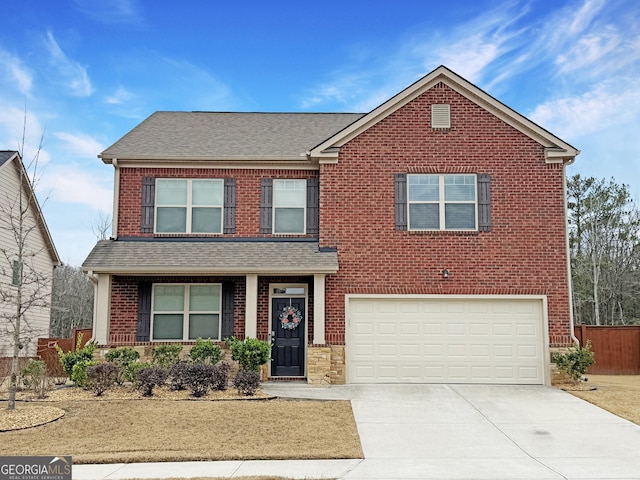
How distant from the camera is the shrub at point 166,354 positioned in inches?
588

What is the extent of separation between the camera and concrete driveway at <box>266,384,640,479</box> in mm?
8148

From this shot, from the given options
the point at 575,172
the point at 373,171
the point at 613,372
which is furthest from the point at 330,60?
the point at 575,172

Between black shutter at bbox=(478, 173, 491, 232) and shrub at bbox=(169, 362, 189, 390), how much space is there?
25.9 feet

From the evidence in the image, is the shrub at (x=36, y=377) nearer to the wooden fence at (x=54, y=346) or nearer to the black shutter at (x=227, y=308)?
the black shutter at (x=227, y=308)

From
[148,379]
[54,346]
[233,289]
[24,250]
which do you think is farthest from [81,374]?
[24,250]

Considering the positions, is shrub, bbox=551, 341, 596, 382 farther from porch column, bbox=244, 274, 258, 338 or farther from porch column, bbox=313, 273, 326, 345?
porch column, bbox=244, 274, 258, 338

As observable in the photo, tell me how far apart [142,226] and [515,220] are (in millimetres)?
9638

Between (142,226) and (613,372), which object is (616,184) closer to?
(613,372)

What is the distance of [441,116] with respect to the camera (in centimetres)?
1619

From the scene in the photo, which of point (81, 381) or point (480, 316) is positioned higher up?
point (480, 316)

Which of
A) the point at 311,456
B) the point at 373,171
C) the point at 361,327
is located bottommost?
the point at 311,456

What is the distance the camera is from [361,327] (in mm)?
15508

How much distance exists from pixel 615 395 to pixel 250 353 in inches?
322

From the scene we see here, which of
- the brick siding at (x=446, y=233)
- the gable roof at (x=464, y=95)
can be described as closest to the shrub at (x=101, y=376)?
the brick siding at (x=446, y=233)
